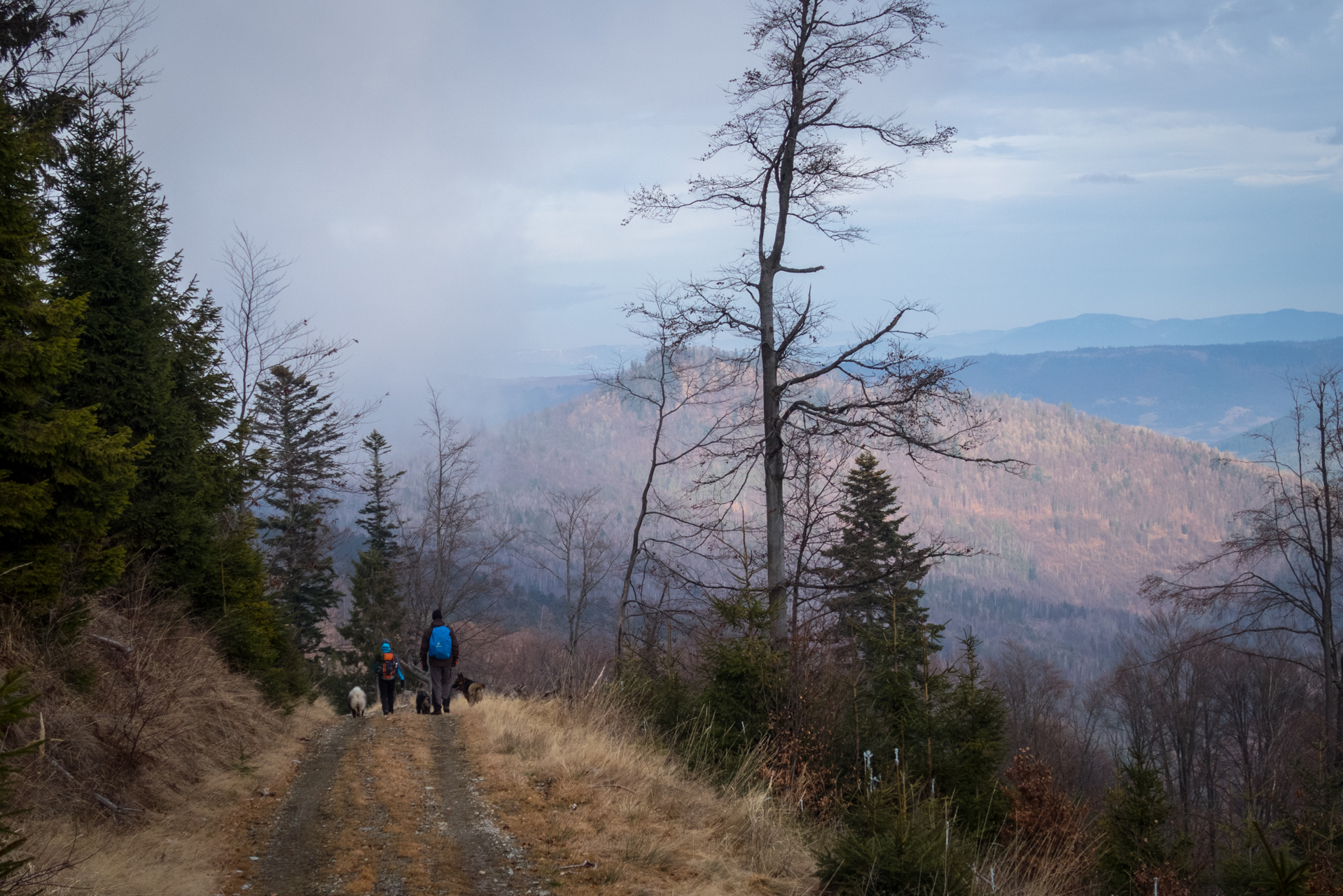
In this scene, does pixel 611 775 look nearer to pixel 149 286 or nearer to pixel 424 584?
pixel 149 286

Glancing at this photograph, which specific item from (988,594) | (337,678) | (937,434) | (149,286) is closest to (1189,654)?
(937,434)

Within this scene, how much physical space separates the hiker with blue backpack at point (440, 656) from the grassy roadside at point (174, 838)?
5385mm

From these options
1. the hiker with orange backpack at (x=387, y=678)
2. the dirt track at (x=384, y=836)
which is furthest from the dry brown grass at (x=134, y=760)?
the hiker with orange backpack at (x=387, y=678)

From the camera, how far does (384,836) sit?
5.96 meters

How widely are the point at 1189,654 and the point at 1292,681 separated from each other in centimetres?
1402

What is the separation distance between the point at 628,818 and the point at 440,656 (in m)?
8.37

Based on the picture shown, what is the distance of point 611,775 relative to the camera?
7352mm

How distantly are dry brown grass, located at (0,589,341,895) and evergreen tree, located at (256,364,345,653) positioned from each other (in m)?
21.9

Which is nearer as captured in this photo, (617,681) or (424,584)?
(617,681)

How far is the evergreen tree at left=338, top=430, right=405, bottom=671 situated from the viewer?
3312cm

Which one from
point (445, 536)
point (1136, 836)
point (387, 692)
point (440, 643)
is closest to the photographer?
point (1136, 836)

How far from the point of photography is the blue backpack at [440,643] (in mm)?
13766

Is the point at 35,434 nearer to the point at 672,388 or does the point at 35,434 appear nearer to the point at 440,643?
the point at 440,643

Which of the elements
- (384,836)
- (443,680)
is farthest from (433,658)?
(384,836)
